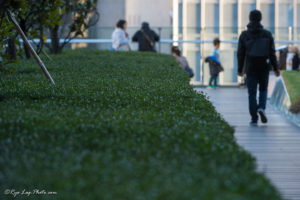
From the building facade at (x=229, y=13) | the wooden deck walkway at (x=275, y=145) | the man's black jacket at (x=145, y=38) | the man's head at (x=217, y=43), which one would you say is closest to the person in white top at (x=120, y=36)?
the man's black jacket at (x=145, y=38)

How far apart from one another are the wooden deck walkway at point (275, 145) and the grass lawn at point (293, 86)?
347 millimetres

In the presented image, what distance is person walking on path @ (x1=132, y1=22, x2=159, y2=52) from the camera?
19828mm

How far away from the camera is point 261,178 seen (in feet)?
9.70

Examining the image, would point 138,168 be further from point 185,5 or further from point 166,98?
point 185,5

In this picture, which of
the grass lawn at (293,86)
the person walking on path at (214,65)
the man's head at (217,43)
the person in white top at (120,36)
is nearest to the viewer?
the grass lawn at (293,86)

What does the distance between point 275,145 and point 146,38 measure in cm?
1169

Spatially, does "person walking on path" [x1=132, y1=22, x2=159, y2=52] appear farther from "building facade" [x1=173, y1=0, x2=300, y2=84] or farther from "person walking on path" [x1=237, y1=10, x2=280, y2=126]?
"building facade" [x1=173, y1=0, x2=300, y2=84]

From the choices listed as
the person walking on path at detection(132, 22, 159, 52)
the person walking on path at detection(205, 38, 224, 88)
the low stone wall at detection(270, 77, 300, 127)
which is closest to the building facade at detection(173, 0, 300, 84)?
the person walking on path at detection(205, 38, 224, 88)

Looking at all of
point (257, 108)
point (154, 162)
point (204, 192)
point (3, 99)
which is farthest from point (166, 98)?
A: point (257, 108)

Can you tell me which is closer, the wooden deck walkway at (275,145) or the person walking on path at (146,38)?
the wooden deck walkway at (275,145)

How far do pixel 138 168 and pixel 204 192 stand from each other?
0.49 meters

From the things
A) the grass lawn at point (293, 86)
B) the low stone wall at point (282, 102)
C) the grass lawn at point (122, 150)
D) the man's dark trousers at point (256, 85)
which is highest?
the grass lawn at point (122, 150)

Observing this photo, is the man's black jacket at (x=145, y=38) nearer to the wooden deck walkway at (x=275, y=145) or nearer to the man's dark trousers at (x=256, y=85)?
the wooden deck walkway at (x=275, y=145)

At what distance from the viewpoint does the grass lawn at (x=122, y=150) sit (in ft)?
8.94
